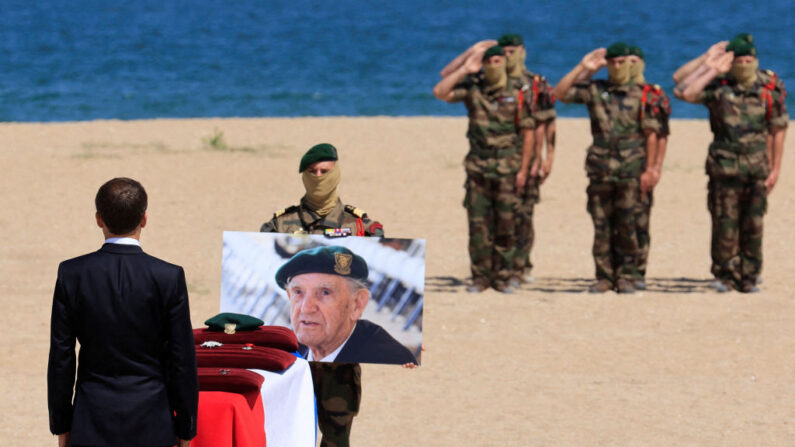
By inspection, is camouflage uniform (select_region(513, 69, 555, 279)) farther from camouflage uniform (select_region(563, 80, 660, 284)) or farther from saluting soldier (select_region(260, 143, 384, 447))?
saluting soldier (select_region(260, 143, 384, 447))

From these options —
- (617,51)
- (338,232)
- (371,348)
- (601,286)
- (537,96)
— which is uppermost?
(617,51)

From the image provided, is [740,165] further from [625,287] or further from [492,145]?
[492,145]

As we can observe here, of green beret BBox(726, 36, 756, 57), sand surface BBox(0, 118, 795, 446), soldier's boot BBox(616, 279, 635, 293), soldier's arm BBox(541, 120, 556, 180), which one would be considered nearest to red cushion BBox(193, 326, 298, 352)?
sand surface BBox(0, 118, 795, 446)

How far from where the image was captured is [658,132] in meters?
13.1

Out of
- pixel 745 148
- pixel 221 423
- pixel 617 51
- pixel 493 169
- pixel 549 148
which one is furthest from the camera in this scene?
pixel 549 148

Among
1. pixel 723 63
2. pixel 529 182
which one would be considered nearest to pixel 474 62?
pixel 529 182

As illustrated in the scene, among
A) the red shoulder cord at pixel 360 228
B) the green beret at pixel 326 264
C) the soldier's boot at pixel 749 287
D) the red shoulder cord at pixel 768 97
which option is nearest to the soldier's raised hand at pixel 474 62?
the red shoulder cord at pixel 768 97

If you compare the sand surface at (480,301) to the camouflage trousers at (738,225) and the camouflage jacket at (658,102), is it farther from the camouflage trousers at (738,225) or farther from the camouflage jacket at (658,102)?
the camouflage jacket at (658,102)

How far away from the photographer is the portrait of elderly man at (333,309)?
6.68 meters

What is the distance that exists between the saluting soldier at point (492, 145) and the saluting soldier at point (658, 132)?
3.31ft

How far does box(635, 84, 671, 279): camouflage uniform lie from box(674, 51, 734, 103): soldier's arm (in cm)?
20

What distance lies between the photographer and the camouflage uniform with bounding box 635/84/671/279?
42.6 ft

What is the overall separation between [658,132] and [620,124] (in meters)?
0.34

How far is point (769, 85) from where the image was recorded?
13086mm
